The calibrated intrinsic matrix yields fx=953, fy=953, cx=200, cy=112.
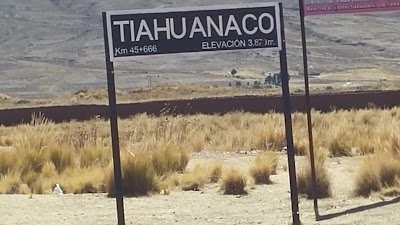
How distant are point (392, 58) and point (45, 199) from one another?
91.1 metres

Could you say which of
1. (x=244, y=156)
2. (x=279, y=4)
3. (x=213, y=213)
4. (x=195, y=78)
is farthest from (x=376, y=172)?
(x=195, y=78)

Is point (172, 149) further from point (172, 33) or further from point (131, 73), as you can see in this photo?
point (131, 73)

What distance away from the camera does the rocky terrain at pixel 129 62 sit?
93688 millimetres

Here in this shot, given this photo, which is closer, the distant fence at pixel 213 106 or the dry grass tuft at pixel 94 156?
the dry grass tuft at pixel 94 156

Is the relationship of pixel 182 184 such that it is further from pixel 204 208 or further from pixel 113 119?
pixel 113 119

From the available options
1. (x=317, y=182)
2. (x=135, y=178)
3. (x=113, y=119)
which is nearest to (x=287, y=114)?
(x=113, y=119)

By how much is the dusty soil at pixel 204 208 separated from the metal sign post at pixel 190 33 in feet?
3.78

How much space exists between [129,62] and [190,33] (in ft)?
279

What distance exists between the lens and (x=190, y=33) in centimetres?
1048

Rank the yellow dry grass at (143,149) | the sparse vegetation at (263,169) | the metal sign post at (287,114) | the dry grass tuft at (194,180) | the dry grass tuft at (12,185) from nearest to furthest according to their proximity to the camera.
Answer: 1. the metal sign post at (287,114)
2. the dry grass tuft at (12,185)
3. the dry grass tuft at (194,180)
4. the sparse vegetation at (263,169)
5. the yellow dry grass at (143,149)

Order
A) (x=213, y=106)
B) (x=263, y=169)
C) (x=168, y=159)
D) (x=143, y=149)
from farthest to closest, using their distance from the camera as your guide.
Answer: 1. (x=213, y=106)
2. (x=168, y=159)
3. (x=143, y=149)
4. (x=263, y=169)

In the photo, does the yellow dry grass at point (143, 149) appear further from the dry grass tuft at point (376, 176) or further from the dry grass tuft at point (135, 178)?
the dry grass tuft at point (376, 176)

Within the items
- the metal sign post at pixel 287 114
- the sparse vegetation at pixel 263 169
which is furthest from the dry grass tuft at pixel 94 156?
the metal sign post at pixel 287 114

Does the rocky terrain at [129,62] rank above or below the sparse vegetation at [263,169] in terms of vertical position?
above
